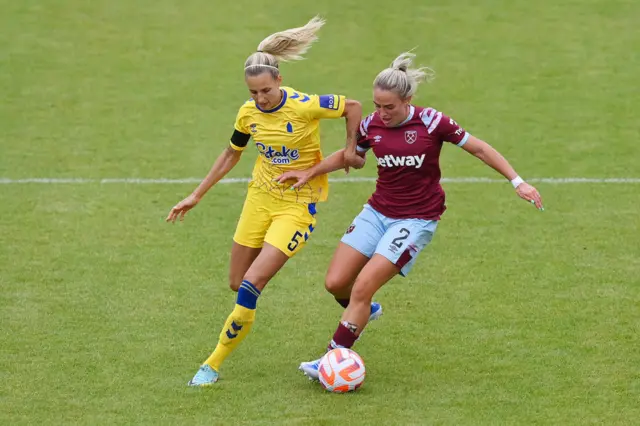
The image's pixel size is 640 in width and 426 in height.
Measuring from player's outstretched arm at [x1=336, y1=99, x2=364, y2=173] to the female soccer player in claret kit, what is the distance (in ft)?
0.08

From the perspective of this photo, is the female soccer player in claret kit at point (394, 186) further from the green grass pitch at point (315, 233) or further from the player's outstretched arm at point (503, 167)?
the green grass pitch at point (315, 233)

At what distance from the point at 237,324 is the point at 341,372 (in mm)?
889

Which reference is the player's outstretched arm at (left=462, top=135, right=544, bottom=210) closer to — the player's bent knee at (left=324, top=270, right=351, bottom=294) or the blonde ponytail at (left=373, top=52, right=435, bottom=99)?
the blonde ponytail at (left=373, top=52, right=435, bottom=99)

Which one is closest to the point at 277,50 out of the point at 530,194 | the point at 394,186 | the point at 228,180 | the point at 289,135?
the point at 289,135

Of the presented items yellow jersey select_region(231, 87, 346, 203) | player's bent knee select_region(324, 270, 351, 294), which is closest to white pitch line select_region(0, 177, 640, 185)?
yellow jersey select_region(231, 87, 346, 203)

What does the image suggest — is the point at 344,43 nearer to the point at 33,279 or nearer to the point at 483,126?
the point at 483,126

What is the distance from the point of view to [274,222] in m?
8.81

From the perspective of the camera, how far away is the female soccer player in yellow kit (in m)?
8.52

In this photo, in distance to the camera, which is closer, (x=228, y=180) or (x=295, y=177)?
(x=295, y=177)

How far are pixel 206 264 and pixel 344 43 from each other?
7751 mm

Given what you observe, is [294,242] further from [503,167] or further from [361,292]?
[503,167]

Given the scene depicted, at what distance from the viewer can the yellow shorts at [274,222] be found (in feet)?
28.5

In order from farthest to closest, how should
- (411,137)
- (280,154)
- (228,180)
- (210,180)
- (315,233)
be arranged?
(228,180) < (315,233) < (210,180) < (280,154) < (411,137)

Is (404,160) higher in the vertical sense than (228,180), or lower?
higher
